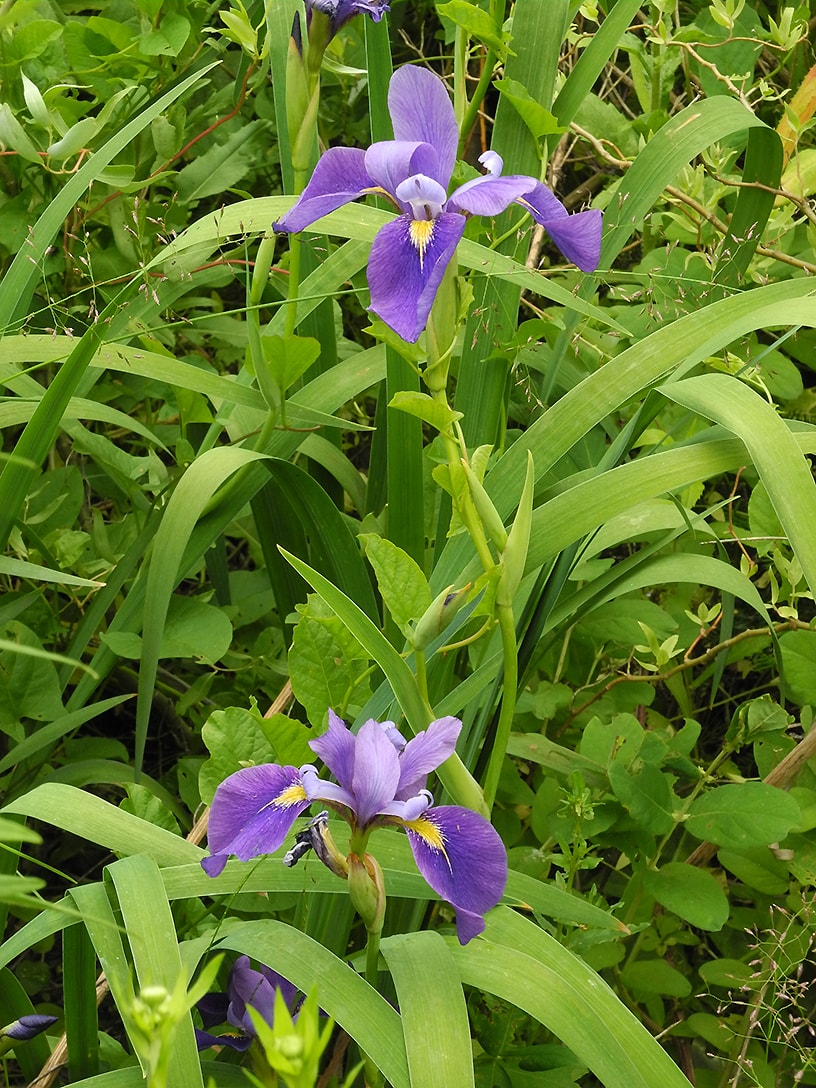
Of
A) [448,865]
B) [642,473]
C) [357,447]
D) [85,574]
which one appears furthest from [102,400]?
[448,865]

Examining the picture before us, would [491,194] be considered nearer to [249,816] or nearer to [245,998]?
[249,816]

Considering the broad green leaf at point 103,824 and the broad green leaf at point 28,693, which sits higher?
the broad green leaf at point 103,824

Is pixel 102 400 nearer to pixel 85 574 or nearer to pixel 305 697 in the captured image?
pixel 85 574

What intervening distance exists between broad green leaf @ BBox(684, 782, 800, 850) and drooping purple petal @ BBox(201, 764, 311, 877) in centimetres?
50

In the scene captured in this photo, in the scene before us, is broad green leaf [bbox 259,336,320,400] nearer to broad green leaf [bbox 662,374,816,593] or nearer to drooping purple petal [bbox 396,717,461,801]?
broad green leaf [bbox 662,374,816,593]

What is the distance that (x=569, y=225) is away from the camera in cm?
84

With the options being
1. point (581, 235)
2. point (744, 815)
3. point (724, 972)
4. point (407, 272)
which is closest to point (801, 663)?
point (744, 815)

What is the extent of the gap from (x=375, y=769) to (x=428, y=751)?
40 millimetres

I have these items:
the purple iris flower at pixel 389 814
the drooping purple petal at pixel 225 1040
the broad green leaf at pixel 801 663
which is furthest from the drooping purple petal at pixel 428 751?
the broad green leaf at pixel 801 663

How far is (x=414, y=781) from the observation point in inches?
30.0

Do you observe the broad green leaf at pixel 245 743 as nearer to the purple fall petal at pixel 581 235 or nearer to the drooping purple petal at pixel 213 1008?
the drooping purple petal at pixel 213 1008

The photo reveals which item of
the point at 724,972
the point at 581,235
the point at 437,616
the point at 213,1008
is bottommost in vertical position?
the point at 724,972

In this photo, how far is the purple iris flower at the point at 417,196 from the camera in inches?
30.1

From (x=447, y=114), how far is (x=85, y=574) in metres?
0.77
